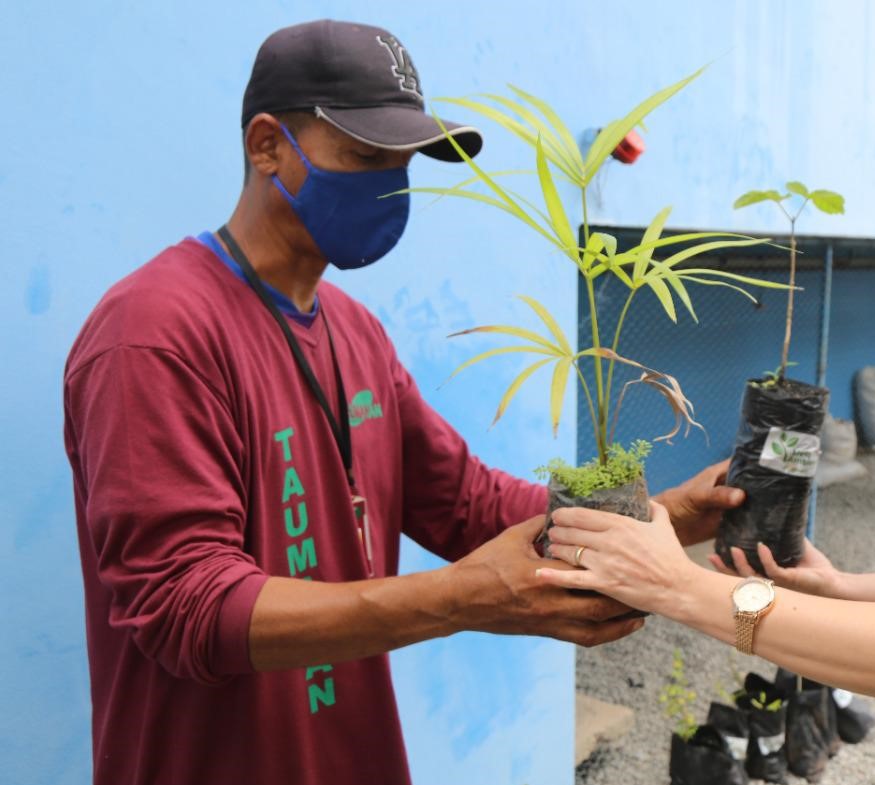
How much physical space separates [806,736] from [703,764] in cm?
56

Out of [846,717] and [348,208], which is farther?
[846,717]

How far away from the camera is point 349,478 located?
4.13 feet

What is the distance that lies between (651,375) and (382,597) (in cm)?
50

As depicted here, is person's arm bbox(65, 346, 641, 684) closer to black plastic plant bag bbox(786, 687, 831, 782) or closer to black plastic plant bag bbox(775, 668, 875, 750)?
black plastic plant bag bbox(786, 687, 831, 782)

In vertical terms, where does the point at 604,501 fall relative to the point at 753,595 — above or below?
above

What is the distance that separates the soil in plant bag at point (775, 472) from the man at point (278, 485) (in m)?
0.39

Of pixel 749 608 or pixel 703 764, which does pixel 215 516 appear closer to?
pixel 749 608

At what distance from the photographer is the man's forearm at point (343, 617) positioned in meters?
0.96

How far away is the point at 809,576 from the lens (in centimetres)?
154

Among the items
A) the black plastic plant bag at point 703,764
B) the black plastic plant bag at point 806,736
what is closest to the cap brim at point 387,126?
the black plastic plant bag at point 703,764

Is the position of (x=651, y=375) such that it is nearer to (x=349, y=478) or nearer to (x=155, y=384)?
(x=349, y=478)

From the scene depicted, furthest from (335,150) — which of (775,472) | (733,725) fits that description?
(733,725)

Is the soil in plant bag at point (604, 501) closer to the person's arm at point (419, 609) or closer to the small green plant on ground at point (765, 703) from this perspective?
the person's arm at point (419, 609)

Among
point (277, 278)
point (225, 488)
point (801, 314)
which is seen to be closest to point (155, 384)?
point (225, 488)
